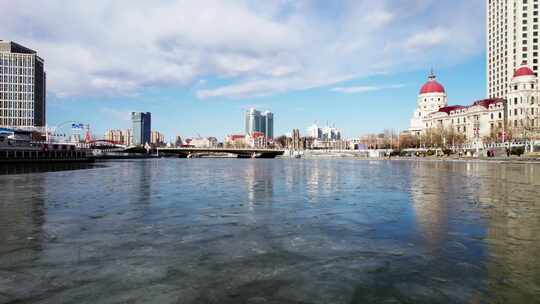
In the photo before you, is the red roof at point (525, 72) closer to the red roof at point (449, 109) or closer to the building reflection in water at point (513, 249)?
the red roof at point (449, 109)

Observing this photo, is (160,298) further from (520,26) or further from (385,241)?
(520,26)

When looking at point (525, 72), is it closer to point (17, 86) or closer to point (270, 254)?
point (270, 254)

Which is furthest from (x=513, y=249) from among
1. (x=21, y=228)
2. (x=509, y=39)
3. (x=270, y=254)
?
(x=509, y=39)

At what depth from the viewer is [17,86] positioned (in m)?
152

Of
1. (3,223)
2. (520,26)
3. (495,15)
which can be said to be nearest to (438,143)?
(520,26)

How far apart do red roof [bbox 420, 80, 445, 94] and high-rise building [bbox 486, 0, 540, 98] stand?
22.8 m

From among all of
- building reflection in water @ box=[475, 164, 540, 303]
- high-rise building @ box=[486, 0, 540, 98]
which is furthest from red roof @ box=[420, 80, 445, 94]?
building reflection in water @ box=[475, 164, 540, 303]

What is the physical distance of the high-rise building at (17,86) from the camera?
14839 cm

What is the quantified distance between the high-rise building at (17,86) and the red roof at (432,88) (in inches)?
6896

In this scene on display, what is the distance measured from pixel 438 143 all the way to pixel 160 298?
143 meters

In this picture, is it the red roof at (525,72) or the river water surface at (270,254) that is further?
the red roof at (525,72)

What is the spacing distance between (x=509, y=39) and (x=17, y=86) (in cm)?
19798

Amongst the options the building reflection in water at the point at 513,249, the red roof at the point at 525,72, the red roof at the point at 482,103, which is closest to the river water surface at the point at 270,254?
the building reflection in water at the point at 513,249

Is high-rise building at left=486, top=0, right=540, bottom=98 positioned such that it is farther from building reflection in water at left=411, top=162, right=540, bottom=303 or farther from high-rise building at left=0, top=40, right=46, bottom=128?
high-rise building at left=0, top=40, right=46, bottom=128
